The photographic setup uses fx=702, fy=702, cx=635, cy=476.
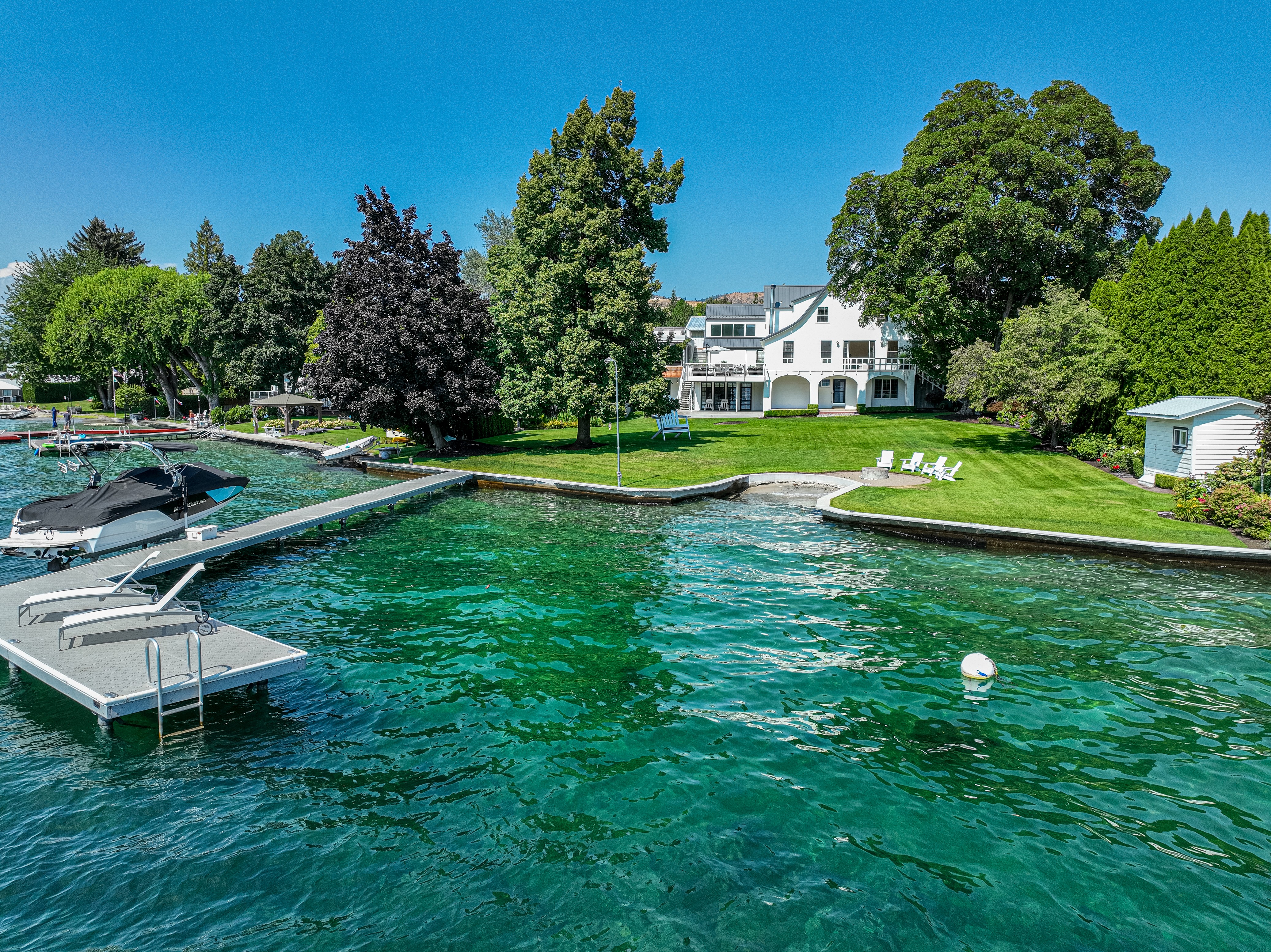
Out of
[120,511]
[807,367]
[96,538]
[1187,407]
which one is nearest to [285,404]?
[120,511]

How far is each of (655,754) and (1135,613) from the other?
11.5 meters

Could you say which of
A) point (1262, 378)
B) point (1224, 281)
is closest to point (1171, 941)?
point (1262, 378)

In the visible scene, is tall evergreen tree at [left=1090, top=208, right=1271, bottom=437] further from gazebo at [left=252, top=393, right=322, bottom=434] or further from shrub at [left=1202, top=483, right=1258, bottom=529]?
gazebo at [left=252, top=393, right=322, bottom=434]

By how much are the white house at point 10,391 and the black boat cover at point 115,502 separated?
105651 mm

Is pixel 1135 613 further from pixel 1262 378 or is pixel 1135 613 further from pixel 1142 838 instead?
pixel 1262 378

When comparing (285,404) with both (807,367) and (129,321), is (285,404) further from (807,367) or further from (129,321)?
(807,367)

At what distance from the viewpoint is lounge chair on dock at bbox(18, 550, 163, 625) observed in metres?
12.3

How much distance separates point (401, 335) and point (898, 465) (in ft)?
81.1

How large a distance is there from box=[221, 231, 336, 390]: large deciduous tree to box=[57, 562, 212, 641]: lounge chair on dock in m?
50.2

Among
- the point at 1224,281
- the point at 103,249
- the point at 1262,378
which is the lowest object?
the point at 1262,378

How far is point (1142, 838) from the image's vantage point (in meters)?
7.86

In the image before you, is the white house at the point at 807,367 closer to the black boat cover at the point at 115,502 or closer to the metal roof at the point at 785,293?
the metal roof at the point at 785,293

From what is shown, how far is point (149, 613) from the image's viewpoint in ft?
38.9

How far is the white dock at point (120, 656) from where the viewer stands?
9.93m
